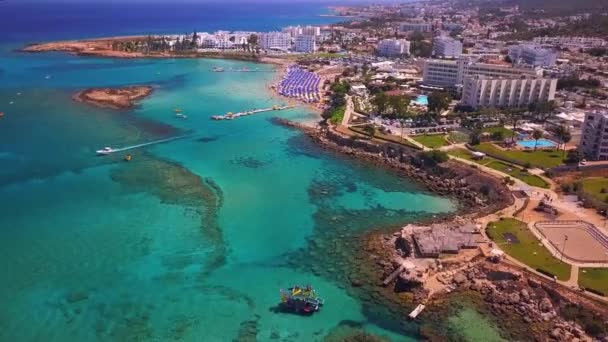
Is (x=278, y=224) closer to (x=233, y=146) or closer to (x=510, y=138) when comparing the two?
(x=233, y=146)

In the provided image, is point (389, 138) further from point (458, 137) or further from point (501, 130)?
point (501, 130)

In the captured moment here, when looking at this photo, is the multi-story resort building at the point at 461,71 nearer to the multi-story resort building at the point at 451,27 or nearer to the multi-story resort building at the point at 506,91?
the multi-story resort building at the point at 506,91

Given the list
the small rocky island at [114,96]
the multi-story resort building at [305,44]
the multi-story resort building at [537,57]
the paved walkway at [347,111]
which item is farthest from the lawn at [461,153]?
the multi-story resort building at [305,44]

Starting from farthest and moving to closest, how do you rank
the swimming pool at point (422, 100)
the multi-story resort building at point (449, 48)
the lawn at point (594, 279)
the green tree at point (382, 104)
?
the multi-story resort building at point (449, 48) < the swimming pool at point (422, 100) < the green tree at point (382, 104) < the lawn at point (594, 279)

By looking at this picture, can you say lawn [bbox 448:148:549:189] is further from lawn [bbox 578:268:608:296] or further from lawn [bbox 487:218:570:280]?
lawn [bbox 578:268:608:296]

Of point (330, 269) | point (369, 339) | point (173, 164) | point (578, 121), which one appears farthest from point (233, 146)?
point (578, 121)

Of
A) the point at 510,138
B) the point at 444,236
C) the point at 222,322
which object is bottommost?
the point at 222,322
